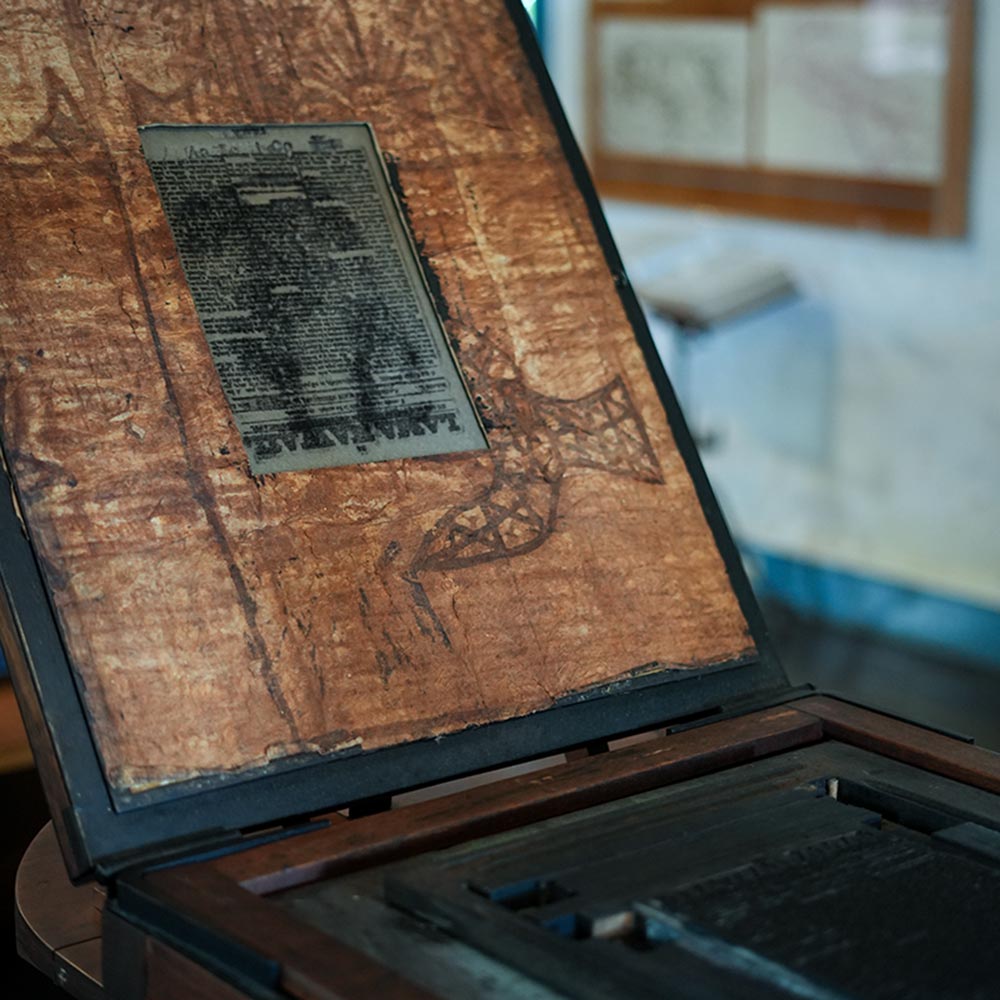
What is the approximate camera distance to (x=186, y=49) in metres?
1.75

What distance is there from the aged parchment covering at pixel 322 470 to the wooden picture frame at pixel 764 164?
3254 millimetres

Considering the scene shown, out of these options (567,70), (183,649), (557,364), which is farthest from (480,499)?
(567,70)

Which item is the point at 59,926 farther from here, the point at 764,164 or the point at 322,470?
the point at 764,164

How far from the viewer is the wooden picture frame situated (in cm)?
489

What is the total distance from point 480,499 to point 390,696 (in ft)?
0.86

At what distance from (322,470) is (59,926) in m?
0.51

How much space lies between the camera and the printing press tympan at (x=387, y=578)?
4.13 ft

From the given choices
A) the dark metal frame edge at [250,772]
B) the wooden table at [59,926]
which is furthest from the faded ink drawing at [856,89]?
the wooden table at [59,926]

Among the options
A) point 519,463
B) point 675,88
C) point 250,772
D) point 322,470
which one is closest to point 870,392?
point 675,88

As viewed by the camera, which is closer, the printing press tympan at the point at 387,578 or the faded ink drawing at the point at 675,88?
the printing press tympan at the point at 387,578

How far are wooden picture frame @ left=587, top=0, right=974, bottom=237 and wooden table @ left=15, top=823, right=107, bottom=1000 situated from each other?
13.1 ft

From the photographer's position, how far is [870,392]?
529cm

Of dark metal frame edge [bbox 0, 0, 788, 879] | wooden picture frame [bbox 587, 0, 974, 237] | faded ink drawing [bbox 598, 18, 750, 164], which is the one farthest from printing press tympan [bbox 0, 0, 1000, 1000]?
faded ink drawing [bbox 598, 18, 750, 164]

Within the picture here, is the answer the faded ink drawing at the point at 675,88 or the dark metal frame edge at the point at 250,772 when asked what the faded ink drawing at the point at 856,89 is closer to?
the faded ink drawing at the point at 675,88
